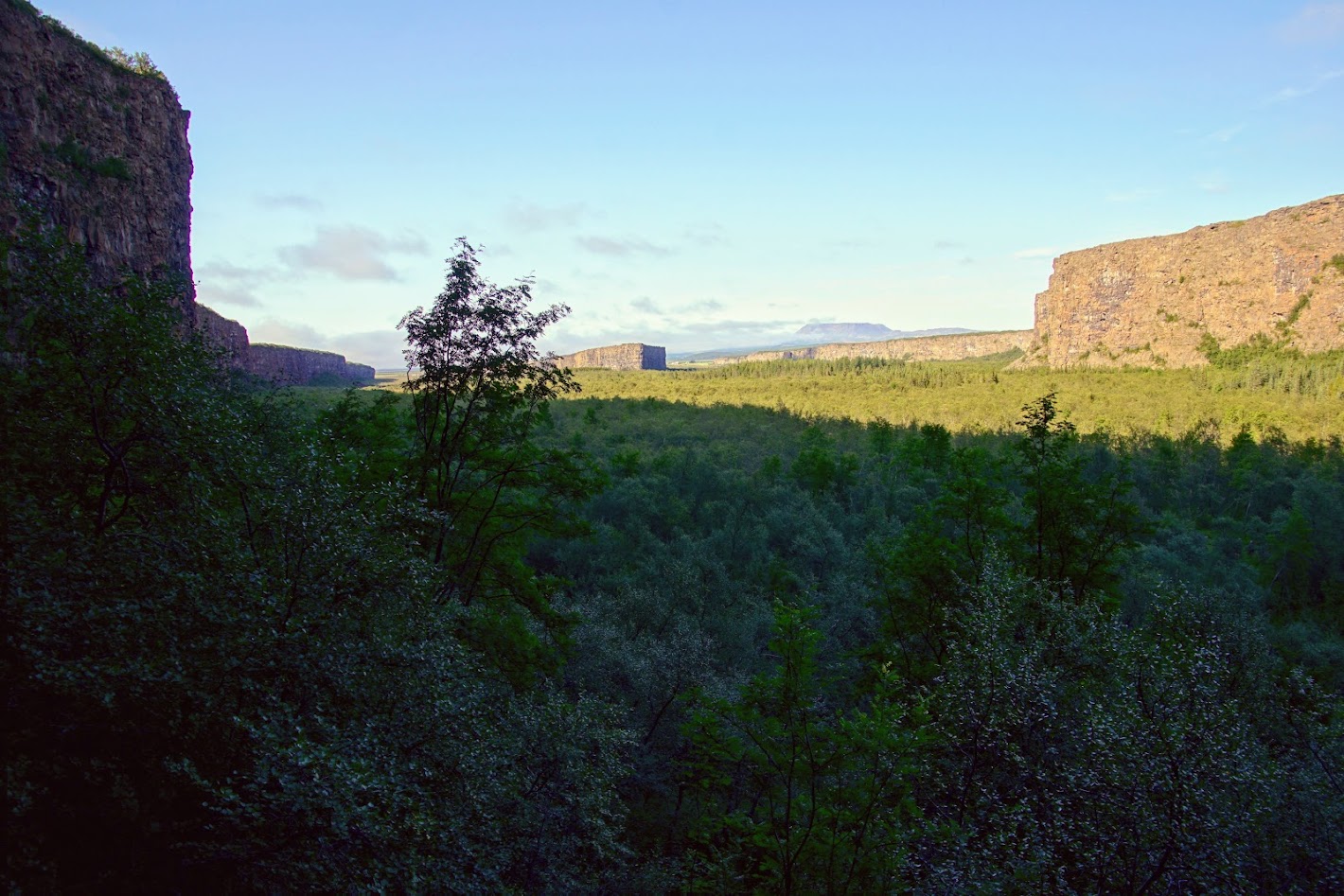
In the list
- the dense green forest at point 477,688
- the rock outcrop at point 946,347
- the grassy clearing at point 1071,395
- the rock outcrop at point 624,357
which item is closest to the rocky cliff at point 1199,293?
the grassy clearing at point 1071,395

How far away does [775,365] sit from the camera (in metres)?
122

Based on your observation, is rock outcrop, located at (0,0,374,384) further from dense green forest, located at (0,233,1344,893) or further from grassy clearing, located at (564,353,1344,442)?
grassy clearing, located at (564,353,1344,442)

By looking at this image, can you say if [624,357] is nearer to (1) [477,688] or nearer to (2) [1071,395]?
(2) [1071,395]

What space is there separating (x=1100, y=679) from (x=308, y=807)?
11864mm

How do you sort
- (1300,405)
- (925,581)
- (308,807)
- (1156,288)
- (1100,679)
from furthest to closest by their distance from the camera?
(1156,288), (1300,405), (925,581), (1100,679), (308,807)

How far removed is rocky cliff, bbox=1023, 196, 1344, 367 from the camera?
81875 millimetres

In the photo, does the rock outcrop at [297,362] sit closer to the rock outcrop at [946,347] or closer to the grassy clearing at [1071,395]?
the grassy clearing at [1071,395]

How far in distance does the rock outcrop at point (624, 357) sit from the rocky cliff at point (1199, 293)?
76683 mm

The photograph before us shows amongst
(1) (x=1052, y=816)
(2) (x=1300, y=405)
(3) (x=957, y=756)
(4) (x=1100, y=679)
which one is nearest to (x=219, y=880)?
(1) (x=1052, y=816)

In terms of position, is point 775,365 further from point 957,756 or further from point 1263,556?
point 957,756

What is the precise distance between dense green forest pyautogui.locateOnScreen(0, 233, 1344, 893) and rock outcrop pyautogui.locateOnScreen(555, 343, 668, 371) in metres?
137

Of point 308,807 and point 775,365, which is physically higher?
point 775,365

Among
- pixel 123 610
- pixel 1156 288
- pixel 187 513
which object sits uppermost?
pixel 1156 288

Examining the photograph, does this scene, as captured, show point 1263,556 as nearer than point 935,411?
Yes
